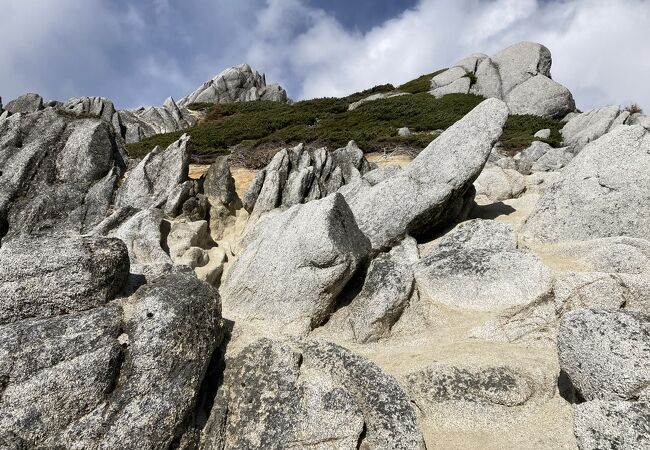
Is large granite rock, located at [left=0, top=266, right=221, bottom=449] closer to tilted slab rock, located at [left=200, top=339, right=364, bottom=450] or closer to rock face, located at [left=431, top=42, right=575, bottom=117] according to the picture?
tilted slab rock, located at [left=200, top=339, right=364, bottom=450]

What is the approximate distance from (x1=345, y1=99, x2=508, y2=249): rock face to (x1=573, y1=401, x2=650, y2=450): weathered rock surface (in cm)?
789

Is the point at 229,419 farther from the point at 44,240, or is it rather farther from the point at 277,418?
the point at 44,240

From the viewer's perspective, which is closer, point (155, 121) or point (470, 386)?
point (470, 386)

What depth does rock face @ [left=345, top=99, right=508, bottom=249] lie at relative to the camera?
14.3 metres

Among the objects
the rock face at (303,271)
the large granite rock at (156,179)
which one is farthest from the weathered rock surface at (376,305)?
the large granite rock at (156,179)

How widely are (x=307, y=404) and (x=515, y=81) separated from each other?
60858mm

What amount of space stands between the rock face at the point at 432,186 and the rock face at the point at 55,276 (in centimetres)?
835

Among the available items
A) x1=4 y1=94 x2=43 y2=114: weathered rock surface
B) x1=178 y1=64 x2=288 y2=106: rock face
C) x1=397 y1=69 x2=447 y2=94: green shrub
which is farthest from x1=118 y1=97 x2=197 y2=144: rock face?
x1=397 y1=69 x2=447 y2=94: green shrub

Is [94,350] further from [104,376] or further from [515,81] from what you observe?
[515,81]

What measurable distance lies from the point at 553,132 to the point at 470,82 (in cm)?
1961

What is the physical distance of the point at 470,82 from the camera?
59.9m

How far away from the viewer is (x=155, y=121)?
68.4 meters

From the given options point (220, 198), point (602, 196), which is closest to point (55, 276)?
point (220, 198)

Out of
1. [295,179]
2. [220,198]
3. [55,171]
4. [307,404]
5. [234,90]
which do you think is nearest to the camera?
[307,404]
